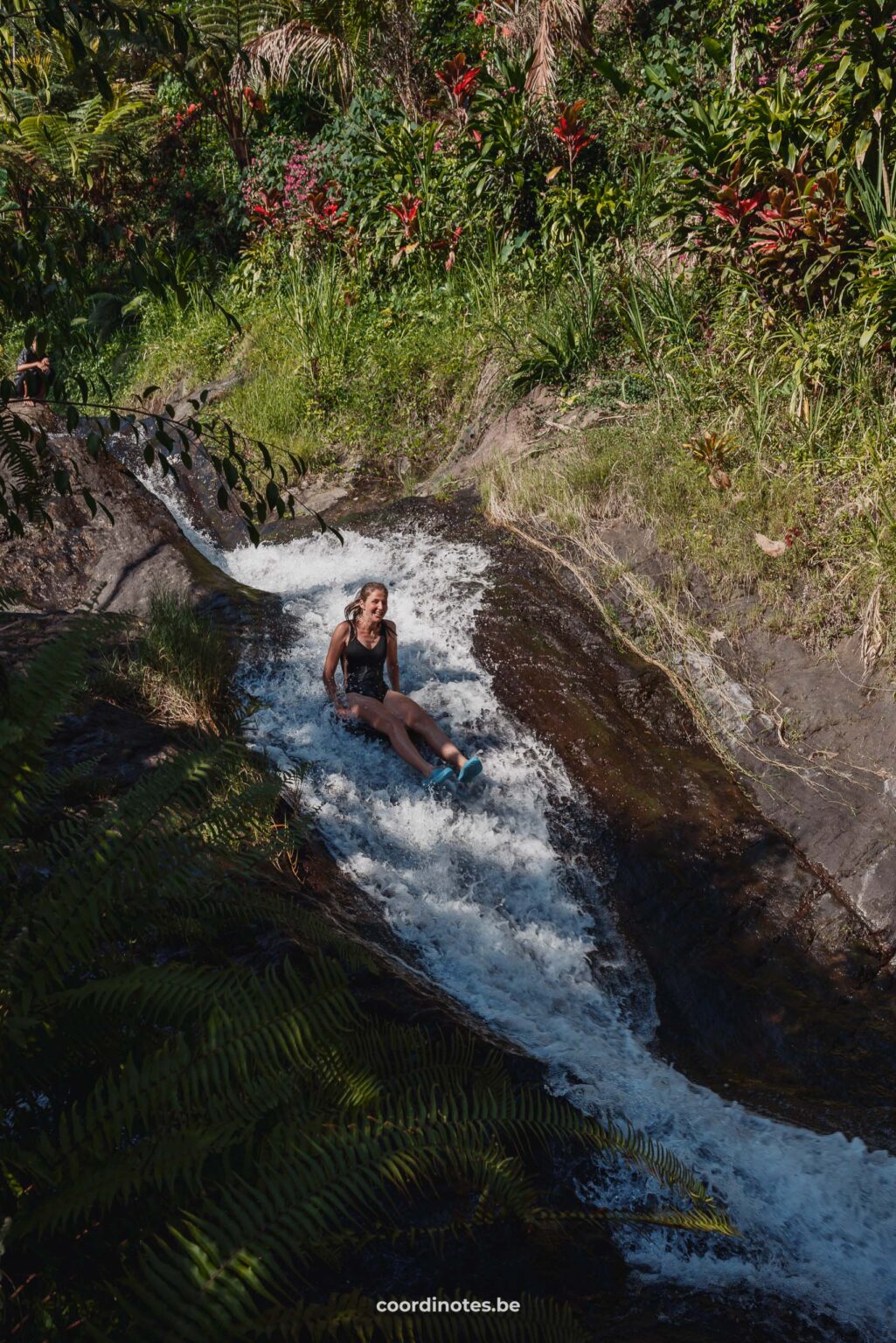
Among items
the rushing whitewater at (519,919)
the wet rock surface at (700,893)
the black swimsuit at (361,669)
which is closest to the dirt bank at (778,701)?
the wet rock surface at (700,893)

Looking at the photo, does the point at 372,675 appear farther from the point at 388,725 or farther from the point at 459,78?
the point at 459,78

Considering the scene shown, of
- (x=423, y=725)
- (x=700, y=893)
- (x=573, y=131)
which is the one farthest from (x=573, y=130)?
(x=700, y=893)

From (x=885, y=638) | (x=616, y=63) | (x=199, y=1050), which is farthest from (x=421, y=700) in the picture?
(x=616, y=63)

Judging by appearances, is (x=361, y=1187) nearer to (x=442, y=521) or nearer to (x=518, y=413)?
(x=442, y=521)

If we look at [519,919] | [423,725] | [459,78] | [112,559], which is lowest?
[519,919]

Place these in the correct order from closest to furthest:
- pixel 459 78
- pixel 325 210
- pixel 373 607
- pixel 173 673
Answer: pixel 173 673, pixel 373 607, pixel 459 78, pixel 325 210

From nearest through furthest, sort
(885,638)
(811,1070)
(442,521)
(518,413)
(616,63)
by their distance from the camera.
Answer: (811,1070)
(885,638)
(442,521)
(518,413)
(616,63)
